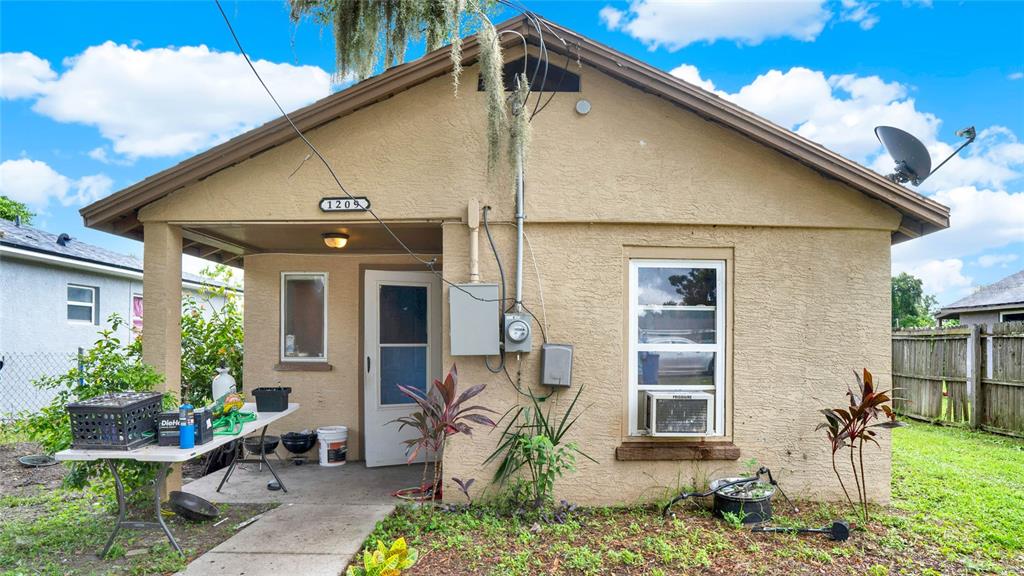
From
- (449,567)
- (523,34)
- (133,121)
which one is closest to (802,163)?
(523,34)

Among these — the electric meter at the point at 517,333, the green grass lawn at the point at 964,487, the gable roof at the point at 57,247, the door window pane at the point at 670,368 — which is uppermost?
the gable roof at the point at 57,247

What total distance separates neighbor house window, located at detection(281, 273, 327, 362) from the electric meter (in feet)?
10.1

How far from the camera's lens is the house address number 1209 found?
5.04 meters

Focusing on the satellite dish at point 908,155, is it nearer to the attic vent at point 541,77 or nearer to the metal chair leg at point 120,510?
the attic vent at point 541,77

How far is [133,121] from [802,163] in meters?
20.9

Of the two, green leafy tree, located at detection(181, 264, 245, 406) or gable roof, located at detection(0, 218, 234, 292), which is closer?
green leafy tree, located at detection(181, 264, 245, 406)

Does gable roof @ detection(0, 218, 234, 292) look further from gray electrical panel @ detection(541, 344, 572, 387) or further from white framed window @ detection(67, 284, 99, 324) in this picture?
gray electrical panel @ detection(541, 344, 572, 387)

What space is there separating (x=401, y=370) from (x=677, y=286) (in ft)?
11.3

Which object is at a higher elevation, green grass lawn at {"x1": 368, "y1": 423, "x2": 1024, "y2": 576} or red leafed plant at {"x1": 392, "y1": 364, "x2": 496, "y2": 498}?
red leafed plant at {"x1": 392, "y1": 364, "x2": 496, "y2": 498}

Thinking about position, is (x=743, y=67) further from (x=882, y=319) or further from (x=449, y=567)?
(x=449, y=567)

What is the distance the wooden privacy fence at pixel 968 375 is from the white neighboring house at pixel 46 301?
1284 centimetres

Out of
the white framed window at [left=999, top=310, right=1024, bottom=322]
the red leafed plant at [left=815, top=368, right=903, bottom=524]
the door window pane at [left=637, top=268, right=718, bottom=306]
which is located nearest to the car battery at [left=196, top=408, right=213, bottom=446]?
the door window pane at [left=637, top=268, right=718, bottom=306]

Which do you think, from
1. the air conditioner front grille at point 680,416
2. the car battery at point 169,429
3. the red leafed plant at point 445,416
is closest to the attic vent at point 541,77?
the red leafed plant at point 445,416

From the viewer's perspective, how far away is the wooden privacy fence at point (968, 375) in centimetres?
893
